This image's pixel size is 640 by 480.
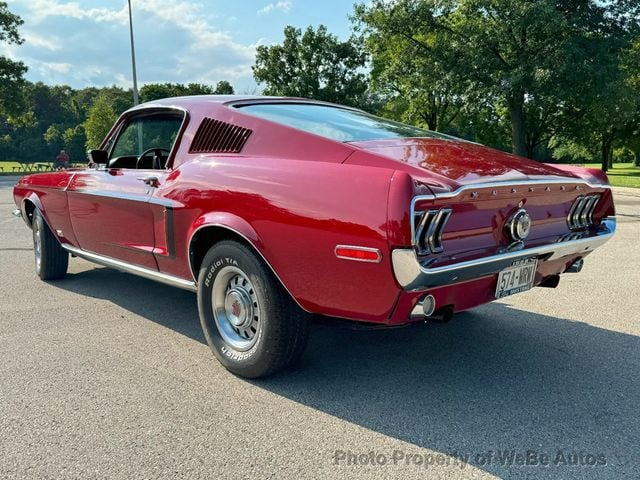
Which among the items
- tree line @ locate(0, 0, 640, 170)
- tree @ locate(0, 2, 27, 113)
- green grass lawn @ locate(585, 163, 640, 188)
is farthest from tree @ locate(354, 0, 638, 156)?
tree @ locate(0, 2, 27, 113)

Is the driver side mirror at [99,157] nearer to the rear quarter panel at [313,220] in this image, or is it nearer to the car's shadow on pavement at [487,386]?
the car's shadow on pavement at [487,386]

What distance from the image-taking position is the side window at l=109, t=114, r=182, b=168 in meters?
3.86

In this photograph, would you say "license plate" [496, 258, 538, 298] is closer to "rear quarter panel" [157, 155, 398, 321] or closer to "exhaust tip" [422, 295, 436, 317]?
"exhaust tip" [422, 295, 436, 317]

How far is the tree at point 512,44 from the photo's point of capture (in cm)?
1777

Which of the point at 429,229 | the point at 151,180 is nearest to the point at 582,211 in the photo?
the point at 429,229

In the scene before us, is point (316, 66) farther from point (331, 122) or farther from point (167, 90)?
point (331, 122)

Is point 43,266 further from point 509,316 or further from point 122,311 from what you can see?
point 509,316

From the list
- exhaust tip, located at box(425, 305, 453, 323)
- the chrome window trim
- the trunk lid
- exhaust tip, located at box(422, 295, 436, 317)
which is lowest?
exhaust tip, located at box(425, 305, 453, 323)

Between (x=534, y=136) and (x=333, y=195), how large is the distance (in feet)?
120

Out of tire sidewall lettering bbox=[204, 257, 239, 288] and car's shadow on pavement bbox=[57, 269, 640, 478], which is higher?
tire sidewall lettering bbox=[204, 257, 239, 288]

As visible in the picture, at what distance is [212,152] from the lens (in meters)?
3.29

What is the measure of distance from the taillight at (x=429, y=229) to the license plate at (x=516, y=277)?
0.49 metres

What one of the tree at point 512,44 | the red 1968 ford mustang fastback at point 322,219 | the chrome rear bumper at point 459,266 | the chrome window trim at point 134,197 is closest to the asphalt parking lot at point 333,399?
the red 1968 ford mustang fastback at point 322,219

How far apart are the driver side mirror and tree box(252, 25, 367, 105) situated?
106 feet
